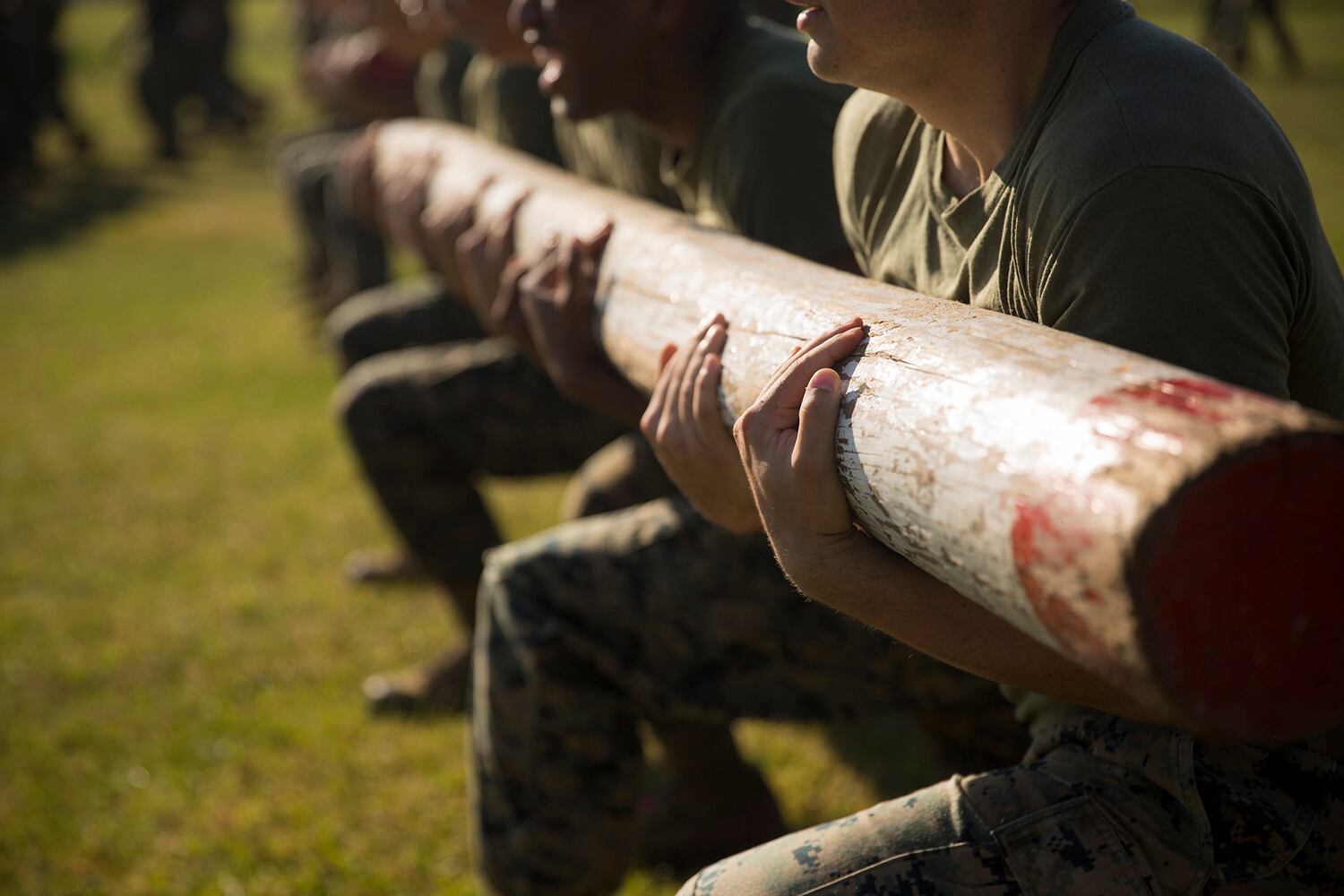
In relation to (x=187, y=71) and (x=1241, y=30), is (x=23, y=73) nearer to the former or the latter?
(x=187, y=71)

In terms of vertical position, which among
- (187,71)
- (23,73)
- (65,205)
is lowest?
(65,205)

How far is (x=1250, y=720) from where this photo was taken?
991mm

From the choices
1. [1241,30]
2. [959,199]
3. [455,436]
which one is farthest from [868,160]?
[1241,30]

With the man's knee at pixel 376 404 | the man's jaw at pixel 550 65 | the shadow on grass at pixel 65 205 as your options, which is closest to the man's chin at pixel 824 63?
the man's jaw at pixel 550 65

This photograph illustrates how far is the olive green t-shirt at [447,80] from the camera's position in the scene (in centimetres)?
545

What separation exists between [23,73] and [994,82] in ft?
52.1

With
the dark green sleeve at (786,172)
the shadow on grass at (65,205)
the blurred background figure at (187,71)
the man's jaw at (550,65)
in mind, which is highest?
the man's jaw at (550,65)

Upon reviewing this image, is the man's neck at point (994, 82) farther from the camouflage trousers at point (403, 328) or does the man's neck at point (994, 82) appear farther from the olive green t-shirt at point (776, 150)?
the camouflage trousers at point (403, 328)

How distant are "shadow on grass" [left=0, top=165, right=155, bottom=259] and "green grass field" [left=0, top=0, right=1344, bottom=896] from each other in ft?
10.6

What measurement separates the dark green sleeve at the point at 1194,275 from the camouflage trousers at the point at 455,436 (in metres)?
2.15

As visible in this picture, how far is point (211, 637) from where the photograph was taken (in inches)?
162

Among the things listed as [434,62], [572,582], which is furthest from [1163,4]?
[572,582]

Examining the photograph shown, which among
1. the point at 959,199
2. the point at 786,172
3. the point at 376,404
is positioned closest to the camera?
the point at 959,199

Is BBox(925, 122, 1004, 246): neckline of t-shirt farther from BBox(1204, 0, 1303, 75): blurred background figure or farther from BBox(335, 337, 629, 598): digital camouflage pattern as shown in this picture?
BBox(1204, 0, 1303, 75): blurred background figure
